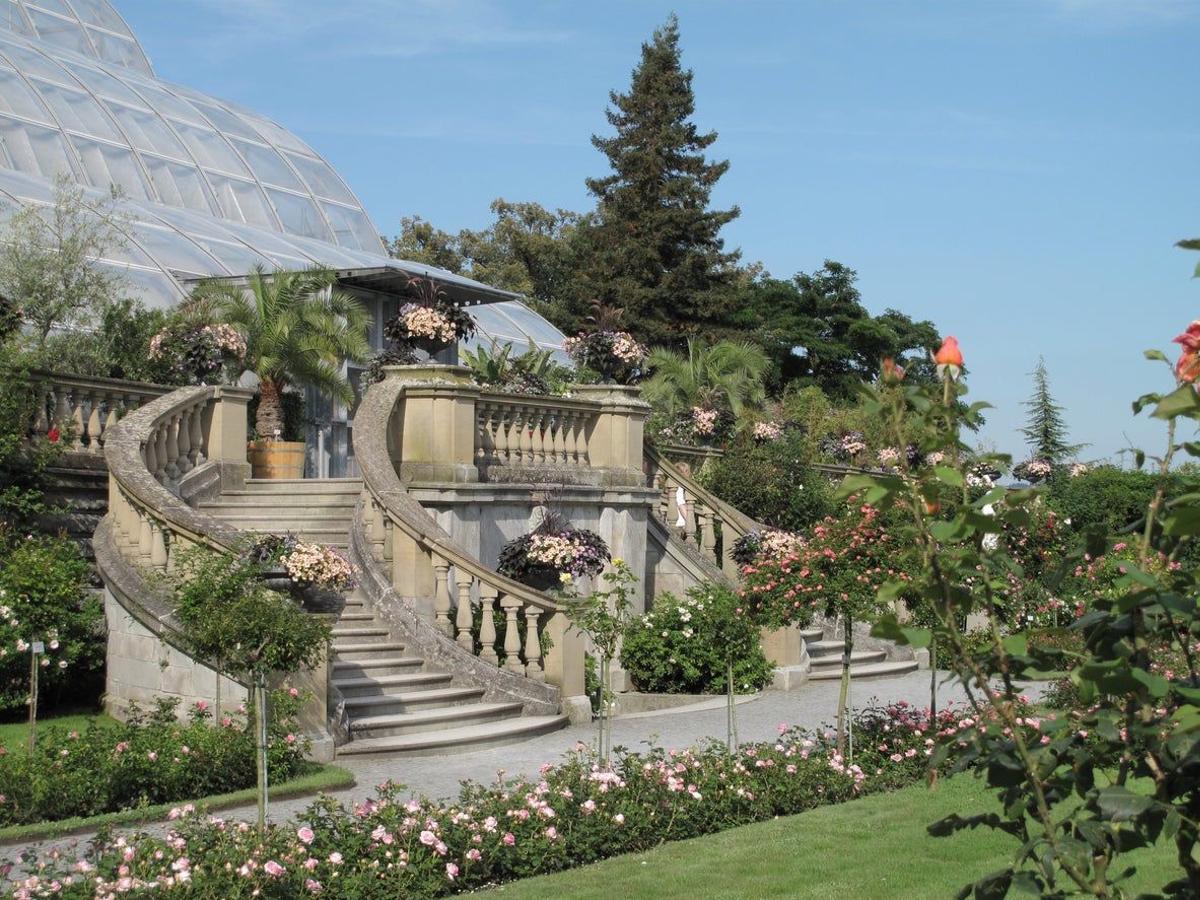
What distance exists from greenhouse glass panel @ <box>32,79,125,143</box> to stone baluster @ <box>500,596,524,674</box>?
2047cm

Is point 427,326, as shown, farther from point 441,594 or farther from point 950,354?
point 950,354

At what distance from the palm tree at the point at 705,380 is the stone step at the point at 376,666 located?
533 inches

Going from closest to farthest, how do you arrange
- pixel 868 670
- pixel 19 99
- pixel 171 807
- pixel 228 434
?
pixel 171 807 → pixel 228 434 → pixel 868 670 → pixel 19 99

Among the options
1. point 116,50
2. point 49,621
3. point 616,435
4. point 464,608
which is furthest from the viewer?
point 116,50

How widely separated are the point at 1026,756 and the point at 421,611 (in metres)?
11.4

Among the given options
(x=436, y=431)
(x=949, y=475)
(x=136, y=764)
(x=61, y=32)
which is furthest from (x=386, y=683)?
(x=61, y=32)

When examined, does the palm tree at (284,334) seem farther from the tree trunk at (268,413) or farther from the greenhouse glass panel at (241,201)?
the greenhouse glass panel at (241,201)

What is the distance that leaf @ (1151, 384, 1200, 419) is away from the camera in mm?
2889

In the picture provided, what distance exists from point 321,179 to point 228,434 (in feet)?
75.1

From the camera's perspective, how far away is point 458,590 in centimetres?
1479

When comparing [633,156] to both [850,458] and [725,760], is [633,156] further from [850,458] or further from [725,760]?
[725,760]

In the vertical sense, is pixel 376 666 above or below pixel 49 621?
below

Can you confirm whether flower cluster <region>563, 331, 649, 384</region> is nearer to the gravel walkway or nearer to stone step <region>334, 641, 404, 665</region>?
the gravel walkway

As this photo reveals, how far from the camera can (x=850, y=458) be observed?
27.7 m
